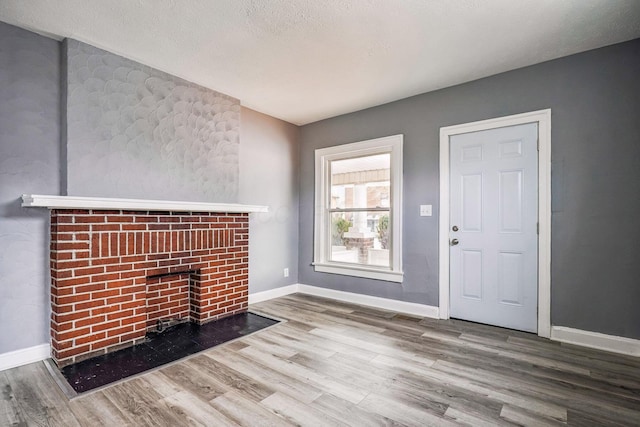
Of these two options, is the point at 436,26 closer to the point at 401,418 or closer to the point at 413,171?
the point at 413,171

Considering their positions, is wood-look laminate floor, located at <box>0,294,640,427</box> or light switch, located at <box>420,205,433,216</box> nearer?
wood-look laminate floor, located at <box>0,294,640,427</box>

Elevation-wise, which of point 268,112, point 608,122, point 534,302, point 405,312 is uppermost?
point 268,112

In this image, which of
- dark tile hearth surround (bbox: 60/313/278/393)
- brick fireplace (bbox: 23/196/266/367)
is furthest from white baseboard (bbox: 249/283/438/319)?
dark tile hearth surround (bbox: 60/313/278/393)

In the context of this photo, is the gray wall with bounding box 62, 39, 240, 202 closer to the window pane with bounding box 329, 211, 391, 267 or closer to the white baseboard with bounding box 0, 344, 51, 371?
the white baseboard with bounding box 0, 344, 51, 371

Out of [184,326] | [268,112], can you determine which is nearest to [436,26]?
[268,112]

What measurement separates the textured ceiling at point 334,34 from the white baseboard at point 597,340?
2428 mm

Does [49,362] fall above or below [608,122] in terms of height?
below

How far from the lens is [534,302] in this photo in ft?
9.70

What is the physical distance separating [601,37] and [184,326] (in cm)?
451

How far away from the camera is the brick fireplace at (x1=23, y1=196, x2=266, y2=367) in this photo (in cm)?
237

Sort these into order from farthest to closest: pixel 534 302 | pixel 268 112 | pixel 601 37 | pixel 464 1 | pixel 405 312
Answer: pixel 268 112 < pixel 405 312 < pixel 534 302 < pixel 601 37 < pixel 464 1

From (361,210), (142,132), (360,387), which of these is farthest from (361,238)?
(142,132)

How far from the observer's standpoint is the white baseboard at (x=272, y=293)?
13.4 ft

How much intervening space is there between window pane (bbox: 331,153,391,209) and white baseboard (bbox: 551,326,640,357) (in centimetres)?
211
